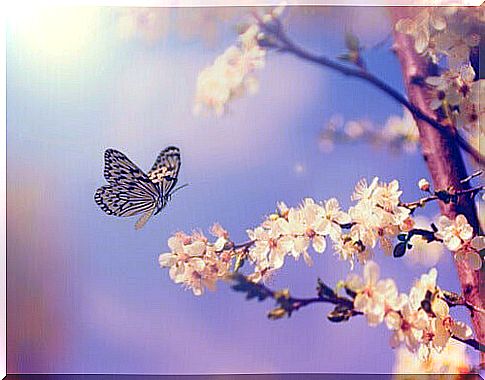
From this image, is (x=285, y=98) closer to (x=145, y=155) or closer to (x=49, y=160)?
(x=145, y=155)

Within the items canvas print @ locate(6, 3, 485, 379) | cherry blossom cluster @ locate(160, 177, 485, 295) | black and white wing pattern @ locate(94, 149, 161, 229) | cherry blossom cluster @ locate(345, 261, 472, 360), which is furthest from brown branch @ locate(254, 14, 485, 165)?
black and white wing pattern @ locate(94, 149, 161, 229)

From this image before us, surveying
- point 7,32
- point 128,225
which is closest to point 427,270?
point 128,225

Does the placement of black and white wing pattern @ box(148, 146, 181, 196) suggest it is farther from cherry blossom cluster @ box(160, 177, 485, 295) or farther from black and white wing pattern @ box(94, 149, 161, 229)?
cherry blossom cluster @ box(160, 177, 485, 295)

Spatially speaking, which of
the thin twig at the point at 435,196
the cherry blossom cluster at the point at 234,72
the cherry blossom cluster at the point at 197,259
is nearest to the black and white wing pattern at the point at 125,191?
the cherry blossom cluster at the point at 197,259

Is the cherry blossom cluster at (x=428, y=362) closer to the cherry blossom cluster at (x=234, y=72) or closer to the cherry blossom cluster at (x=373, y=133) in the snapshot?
the cherry blossom cluster at (x=373, y=133)

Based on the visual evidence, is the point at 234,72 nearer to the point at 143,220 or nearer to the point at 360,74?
the point at 360,74

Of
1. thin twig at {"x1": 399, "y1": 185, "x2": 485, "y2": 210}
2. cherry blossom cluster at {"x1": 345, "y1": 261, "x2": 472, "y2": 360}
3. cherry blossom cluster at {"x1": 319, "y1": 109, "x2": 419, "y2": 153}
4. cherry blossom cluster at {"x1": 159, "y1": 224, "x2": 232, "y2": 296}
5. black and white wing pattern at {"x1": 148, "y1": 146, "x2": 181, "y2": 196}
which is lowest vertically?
cherry blossom cluster at {"x1": 345, "y1": 261, "x2": 472, "y2": 360}
